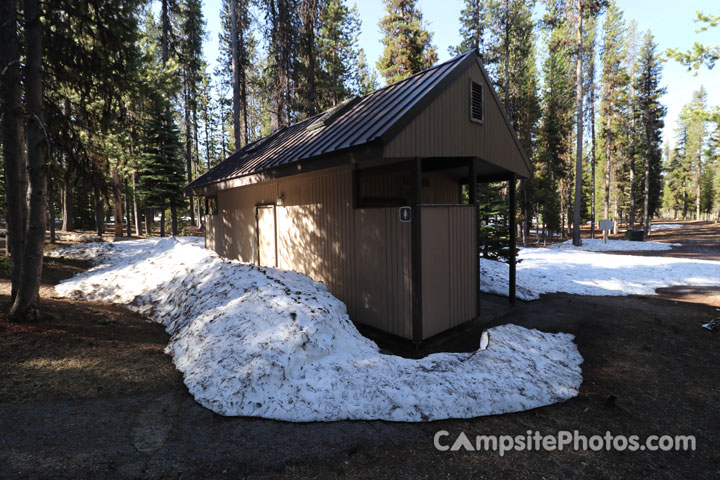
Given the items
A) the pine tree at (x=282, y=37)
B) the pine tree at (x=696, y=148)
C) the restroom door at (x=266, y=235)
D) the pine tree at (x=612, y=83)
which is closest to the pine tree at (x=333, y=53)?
the pine tree at (x=282, y=37)

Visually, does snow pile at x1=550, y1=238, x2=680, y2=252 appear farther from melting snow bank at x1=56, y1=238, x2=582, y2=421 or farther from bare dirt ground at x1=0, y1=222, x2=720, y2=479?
melting snow bank at x1=56, y1=238, x2=582, y2=421

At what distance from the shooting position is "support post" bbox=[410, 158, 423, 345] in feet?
16.3

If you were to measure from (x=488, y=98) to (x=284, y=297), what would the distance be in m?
5.76

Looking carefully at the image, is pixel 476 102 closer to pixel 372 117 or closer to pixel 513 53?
pixel 372 117

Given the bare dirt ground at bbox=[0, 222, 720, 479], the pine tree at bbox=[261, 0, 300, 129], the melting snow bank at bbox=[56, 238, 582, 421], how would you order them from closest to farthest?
the bare dirt ground at bbox=[0, 222, 720, 479], the melting snow bank at bbox=[56, 238, 582, 421], the pine tree at bbox=[261, 0, 300, 129]

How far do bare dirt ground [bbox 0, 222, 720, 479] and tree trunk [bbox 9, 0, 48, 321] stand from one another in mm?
495

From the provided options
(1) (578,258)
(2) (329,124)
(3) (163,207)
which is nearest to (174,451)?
(2) (329,124)

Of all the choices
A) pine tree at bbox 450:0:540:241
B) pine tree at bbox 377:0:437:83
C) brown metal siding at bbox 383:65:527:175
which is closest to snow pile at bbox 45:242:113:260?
brown metal siding at bbox 383:65:527:175

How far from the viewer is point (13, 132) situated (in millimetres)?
5242

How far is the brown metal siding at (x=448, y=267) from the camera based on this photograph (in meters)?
5.34

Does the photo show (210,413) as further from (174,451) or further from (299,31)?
(299,31)

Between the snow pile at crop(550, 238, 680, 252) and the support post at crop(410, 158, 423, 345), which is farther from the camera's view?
the snow pile at crop(550, 238, 680, 252)

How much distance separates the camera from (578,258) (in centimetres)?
1473

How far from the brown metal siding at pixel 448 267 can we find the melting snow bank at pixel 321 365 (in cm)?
81
